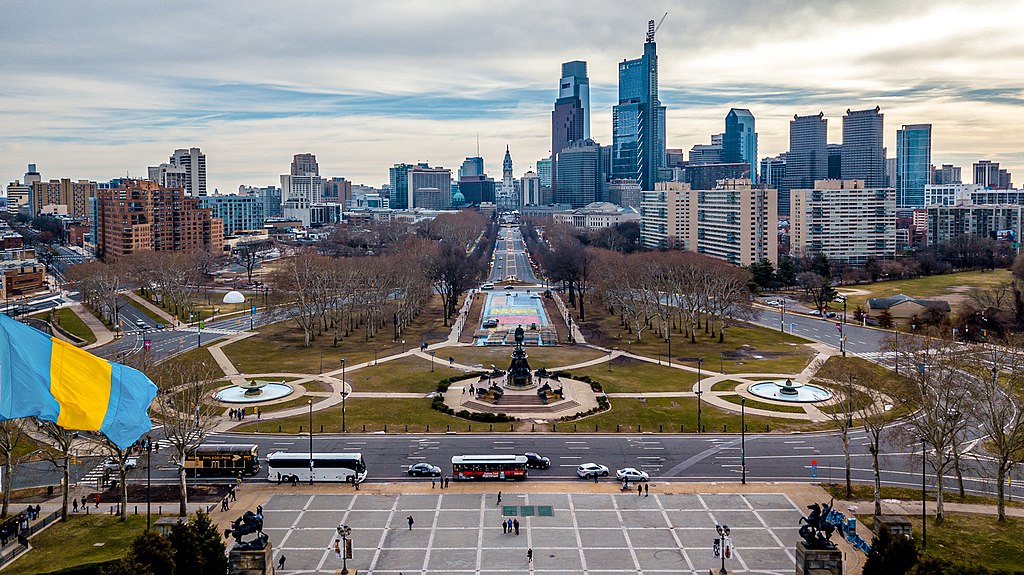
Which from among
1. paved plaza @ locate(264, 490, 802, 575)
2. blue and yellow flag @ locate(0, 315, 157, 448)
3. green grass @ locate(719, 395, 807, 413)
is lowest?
paved plaza @ locate(264, 490, 802, 575)

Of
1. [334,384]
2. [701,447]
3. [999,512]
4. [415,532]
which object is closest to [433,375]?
[334,384]

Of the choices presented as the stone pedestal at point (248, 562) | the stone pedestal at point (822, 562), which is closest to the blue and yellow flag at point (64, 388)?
the stone pedestal at point (248, 562)

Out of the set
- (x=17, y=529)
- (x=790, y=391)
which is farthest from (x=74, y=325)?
(x=790, y=391)

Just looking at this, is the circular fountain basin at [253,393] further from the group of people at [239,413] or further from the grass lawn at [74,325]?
the grass lawn at [74,325]

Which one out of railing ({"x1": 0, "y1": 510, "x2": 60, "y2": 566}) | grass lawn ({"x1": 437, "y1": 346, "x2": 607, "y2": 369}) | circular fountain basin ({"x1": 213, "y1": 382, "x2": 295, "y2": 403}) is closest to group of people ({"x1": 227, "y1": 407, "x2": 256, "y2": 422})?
circular fountain basin ({"x1": 213, "y1": 382, "x2": 295, "y2": 403})

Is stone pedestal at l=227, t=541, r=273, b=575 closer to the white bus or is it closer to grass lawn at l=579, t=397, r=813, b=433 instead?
the white bus

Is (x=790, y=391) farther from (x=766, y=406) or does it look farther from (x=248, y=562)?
(x=248, y=562)
